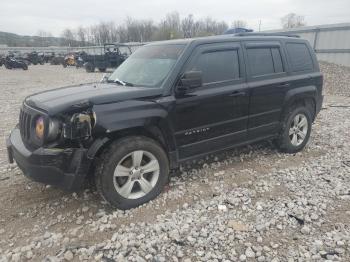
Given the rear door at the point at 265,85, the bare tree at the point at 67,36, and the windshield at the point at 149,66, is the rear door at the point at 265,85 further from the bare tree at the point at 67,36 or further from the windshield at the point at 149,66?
the bare tree at the point at 67,36

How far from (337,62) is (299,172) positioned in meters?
13.7

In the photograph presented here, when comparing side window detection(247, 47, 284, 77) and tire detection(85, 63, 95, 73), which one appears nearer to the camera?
side window detection(247, 47, 284, 77)

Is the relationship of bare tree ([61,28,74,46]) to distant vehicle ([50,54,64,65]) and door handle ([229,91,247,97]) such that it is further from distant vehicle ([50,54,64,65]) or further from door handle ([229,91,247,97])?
door handle ([229,91,247,97])

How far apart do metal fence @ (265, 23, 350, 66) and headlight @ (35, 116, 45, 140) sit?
15.9 metres

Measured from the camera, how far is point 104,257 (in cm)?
302

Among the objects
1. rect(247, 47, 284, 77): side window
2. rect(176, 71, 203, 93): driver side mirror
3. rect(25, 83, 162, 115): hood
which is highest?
rect(247, 47, 284, 77): side window

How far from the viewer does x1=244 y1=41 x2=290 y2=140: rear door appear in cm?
476

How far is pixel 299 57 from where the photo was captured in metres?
5.51

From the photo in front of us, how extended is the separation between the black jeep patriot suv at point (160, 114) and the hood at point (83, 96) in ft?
0.04

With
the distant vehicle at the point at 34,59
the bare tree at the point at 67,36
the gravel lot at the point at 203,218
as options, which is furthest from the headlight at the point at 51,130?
the bare tree at the point at 67,36

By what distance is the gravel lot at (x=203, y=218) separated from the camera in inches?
121

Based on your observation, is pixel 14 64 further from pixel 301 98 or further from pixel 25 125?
pixel 301 98

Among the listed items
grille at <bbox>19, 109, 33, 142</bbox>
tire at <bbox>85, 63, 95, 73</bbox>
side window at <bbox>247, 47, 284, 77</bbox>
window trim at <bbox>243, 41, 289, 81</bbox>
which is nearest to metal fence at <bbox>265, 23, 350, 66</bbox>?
window trim at <bbox>243, 41, 289, 81</bbox>

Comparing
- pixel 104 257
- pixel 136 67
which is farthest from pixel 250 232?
pixel 136 67
